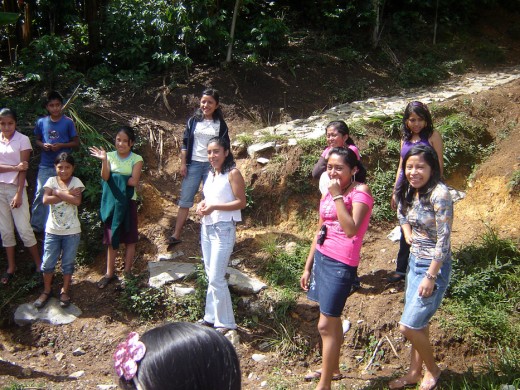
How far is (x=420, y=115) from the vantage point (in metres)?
4.42

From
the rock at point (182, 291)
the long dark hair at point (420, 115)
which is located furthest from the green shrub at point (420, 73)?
the rock at point (182, 291)

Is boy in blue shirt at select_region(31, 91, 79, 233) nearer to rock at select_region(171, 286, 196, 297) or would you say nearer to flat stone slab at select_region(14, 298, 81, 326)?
flat stone slab at select_region(14, 298, 81, 326)

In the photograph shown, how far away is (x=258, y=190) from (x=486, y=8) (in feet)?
26.7

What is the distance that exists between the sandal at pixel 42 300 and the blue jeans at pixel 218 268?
1.75m

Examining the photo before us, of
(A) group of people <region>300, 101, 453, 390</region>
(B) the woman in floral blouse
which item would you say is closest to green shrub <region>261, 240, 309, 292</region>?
(A) group of people <region>300, 101, 453, 390</region>

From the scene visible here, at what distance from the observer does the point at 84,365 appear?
4648 mm

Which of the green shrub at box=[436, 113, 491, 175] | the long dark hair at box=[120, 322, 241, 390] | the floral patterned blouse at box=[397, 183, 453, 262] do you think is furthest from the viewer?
the green shrub at box=[436, 113, 491, 175]

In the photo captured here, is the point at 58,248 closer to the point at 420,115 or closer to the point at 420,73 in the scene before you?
the point at 420,115

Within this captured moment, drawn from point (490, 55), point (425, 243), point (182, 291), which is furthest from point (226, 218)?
point (490, 55)

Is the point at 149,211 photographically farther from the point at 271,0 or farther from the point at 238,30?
the point at 271,0

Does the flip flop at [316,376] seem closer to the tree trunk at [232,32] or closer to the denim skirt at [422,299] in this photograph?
the denim skirt at [422,299]

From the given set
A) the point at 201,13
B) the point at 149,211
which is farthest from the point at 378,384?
the point at 201,13

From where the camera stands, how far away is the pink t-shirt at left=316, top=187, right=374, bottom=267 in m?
3.52

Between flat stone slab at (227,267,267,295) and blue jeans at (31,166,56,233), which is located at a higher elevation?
blue jeans at (31,166,56,233)
